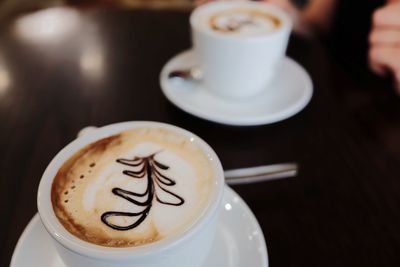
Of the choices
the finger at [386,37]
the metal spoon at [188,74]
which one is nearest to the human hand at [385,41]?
the finger at [386,37]

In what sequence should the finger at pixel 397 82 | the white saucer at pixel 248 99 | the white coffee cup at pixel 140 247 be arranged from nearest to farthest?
1. the white coffee cup at pixel 140 247
2. the white saucer at pixel 248 99
3. the finger at pixel 397 82

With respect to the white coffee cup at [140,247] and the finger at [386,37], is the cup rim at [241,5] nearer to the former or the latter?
the finger at [386,37]

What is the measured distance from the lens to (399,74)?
0.85m

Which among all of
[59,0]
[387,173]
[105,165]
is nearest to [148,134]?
[105,165]

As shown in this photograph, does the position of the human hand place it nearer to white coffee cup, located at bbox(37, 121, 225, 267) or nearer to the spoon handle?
the spoon handle

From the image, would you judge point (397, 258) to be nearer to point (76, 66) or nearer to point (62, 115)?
point (62, 115)

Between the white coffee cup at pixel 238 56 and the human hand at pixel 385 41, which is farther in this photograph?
the human hand at pixel 385 41

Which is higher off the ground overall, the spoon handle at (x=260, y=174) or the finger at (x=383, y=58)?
the finger at (x=383, y=58)

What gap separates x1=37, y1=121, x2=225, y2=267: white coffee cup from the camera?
41 centimetres

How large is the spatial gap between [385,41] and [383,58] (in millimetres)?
46

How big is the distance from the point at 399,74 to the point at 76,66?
688 millimetres

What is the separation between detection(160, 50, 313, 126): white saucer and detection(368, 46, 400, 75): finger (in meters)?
0.17

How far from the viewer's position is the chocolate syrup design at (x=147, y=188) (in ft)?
1.50

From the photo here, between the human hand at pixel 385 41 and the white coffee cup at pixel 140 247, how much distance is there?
579 mm
